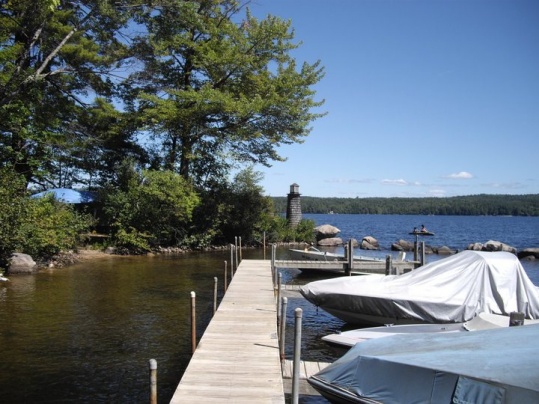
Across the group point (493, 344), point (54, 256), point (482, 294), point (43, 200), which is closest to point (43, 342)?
point (493, 344)

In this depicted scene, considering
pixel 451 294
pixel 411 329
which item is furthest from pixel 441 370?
pixel 451 294

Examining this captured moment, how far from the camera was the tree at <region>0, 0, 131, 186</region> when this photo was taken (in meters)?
23.5

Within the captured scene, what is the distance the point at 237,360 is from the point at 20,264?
17558 mm

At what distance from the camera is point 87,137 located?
33281mm

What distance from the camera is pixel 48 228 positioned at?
2567 cm

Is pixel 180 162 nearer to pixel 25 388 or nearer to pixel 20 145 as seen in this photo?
pixel 20 145

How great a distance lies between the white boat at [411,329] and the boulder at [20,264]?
1678 centimetres

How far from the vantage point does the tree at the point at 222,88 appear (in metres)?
33.2

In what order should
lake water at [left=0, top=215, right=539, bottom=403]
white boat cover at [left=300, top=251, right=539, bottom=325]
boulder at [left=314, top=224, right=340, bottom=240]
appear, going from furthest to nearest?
boulder at [left=314, top=224, right=340, bottom=240] < white boat cover at [left=300, top=251, right=539, bottom=325] < lake water at [left=0, top=215, right=539, bottom=403]

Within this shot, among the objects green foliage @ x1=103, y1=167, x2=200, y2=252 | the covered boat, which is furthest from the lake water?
green foliage @ x1=103, y1=167, x2=200, y2=252

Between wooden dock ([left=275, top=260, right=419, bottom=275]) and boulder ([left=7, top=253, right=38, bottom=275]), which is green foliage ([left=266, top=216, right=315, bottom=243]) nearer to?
wooden dock ([left=275, top=260, right=419, bottom=275])

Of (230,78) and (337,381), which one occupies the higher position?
(230,78)

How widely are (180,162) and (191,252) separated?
24.5ft

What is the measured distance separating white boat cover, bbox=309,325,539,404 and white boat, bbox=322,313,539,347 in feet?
10.3
